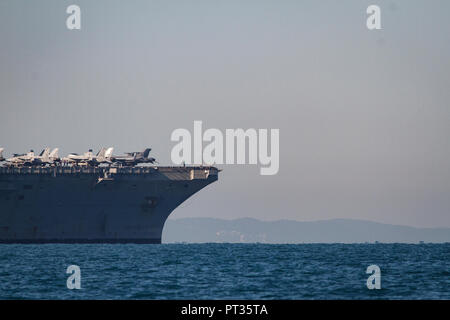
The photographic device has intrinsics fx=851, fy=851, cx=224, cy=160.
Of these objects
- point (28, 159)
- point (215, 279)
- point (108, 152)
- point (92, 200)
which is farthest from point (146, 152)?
point (215, 279)

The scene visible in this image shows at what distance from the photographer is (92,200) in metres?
84.6

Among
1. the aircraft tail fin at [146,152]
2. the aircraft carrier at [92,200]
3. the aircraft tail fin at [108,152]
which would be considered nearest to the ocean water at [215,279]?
the aircraft carrier at [92,200]

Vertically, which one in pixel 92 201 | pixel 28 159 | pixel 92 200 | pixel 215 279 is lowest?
pixel 215 279

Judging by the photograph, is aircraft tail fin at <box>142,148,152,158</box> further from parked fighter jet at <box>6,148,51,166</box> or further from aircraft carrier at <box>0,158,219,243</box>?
parked fighter jet at <box>6,148,51,166</box>

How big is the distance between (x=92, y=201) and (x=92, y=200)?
0.16 m

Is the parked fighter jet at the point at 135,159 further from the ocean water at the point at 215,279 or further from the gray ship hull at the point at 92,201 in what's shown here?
the ocean water at the point at 215,279

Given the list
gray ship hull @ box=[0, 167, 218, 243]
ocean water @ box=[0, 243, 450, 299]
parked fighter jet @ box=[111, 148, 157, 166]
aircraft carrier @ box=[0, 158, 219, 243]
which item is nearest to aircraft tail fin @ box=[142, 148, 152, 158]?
parked fighter jet @ box=[111, 148, 157, 166]

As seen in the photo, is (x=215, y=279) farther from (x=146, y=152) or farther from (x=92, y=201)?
(x=146, y=152)

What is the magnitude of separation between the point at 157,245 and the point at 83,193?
10.2m

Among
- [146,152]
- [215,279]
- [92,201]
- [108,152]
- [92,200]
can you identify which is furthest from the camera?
[146,152]

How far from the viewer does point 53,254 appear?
6519 centimetres

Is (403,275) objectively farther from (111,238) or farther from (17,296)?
(111,238)
